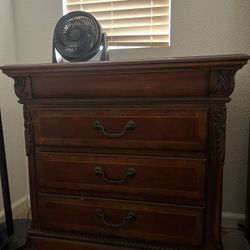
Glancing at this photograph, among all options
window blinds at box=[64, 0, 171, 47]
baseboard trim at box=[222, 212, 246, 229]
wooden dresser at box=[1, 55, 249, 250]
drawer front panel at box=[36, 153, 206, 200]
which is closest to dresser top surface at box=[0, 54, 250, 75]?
wooden dresser at box=[1, 55, 249, 250]

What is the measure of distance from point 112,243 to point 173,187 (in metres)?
0.31

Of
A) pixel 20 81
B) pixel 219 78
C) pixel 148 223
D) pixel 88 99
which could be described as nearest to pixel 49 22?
pixel 20 81

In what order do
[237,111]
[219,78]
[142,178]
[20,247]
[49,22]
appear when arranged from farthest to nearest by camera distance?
[49,22] < [237,111] < [20,247] < [142,178] < [219,78]

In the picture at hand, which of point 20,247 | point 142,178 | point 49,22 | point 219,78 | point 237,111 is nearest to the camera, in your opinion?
point 219,78

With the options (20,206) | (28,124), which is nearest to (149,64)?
(28,124)

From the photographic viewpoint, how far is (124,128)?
3.01ft

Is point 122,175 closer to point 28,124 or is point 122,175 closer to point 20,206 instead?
point 28,124

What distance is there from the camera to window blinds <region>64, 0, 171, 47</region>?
54.0 inches

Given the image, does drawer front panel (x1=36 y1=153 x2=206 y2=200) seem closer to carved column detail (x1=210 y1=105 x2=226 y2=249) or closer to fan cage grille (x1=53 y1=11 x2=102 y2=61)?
carved column detail (x1=210 y1=105 x2=226 y2=249)

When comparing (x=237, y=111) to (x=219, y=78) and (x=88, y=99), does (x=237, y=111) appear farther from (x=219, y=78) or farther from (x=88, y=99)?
(x=88, y=99)

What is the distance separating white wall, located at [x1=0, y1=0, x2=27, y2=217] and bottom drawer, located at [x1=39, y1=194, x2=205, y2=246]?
0.58m

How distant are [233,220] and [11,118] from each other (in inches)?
51.0

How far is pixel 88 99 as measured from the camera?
94 cm

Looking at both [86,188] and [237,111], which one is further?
[237,111]
